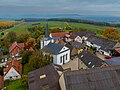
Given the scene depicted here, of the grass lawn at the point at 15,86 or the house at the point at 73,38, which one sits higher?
the house at the point at 73,38

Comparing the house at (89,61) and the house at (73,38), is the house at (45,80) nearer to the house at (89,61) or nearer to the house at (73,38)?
the house at (89,61)

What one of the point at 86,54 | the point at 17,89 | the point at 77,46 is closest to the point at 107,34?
the point at 77,46

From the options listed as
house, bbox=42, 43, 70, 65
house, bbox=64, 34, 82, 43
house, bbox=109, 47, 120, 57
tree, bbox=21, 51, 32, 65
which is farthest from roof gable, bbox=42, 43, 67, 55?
house, bbox=64, 34, 82, 43

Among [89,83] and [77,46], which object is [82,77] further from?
[77,46]

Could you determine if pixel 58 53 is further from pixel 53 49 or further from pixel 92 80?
pixel 92 80

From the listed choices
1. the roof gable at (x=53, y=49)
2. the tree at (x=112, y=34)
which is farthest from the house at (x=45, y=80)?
the tree at (x=112, y=34)

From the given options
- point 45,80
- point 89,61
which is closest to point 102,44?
point 89,61

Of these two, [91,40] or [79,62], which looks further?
[91,40]
